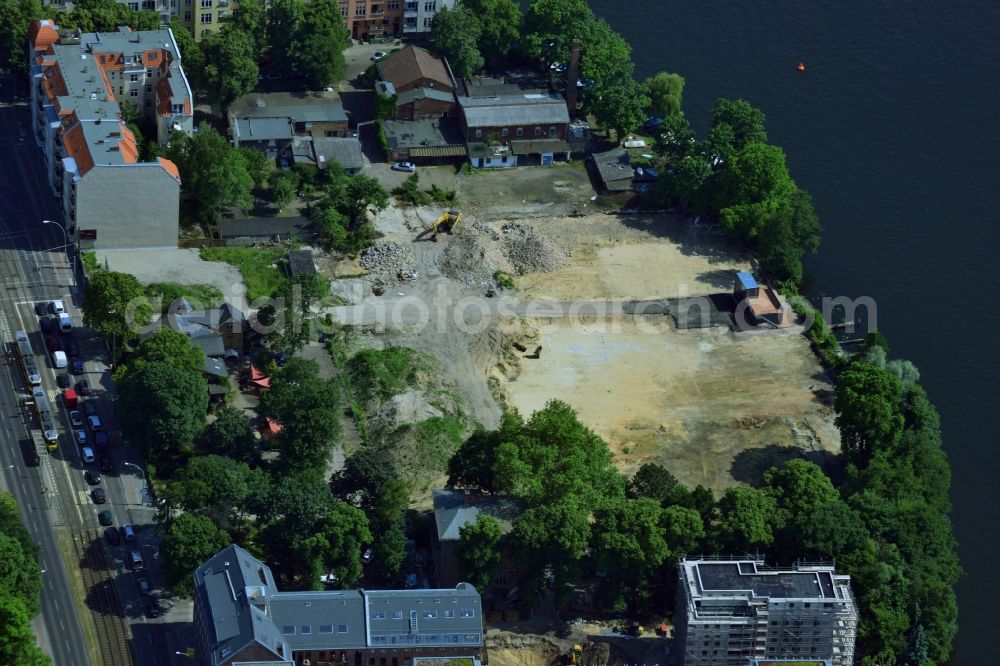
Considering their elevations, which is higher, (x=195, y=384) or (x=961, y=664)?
(x=195, y=384)

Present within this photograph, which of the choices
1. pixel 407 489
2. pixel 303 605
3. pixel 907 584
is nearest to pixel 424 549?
pixel 407 489

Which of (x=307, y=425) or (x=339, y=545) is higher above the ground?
(x=307, y=425)

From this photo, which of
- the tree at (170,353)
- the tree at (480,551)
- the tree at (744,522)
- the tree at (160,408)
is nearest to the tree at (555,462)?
the tree at (480,551)

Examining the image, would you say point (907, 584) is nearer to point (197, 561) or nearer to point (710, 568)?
point (710, 568)

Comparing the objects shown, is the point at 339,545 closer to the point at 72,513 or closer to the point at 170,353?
the point at 72,513

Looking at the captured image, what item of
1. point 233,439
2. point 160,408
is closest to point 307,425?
point 233,439

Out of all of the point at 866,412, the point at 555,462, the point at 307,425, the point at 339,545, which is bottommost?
the point at 339,545

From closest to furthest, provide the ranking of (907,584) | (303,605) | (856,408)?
1. (303,605)
2. (907,584)
3. (856,408)

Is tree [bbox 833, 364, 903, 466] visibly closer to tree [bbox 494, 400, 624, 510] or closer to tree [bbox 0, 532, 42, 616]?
tree [bbox 494, 400, 624, 510]
